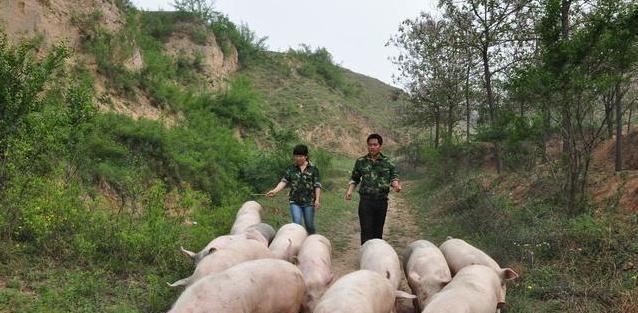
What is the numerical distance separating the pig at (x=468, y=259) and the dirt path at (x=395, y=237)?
78cm

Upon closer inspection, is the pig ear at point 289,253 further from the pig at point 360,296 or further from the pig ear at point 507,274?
the pig ear at point 507,274

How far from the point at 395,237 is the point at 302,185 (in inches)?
158

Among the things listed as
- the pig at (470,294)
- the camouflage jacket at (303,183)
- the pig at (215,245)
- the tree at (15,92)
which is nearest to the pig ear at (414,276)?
the pig at (470,294)

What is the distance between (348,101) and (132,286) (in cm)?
4335

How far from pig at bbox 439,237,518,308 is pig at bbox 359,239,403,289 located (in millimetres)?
736

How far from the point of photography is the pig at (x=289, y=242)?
5.98 m

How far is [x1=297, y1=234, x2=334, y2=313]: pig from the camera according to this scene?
4.80 m

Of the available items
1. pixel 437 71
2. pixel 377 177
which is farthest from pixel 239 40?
pixel 377 177

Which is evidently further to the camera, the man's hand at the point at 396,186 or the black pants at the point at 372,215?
the black pants at the point at 372,215

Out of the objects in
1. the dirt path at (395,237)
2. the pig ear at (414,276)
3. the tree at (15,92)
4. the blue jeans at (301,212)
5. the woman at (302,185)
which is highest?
the tree at (15,92)

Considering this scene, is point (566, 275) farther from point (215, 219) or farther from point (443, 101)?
point (443, 101)

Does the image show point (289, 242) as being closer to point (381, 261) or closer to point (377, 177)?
point (381, 261)

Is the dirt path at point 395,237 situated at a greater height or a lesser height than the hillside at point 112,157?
lesser

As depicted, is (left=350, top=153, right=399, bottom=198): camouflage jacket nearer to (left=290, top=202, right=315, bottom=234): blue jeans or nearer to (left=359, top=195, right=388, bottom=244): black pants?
(left=359, top=195, right=388, bottom=244): black pants
